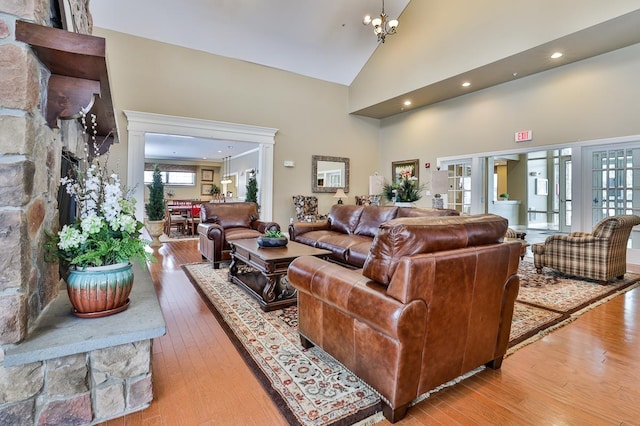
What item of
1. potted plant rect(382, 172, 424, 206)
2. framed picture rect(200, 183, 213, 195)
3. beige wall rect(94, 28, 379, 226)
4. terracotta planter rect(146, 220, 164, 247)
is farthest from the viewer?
framed picture rect(200, 183, 213, 195)

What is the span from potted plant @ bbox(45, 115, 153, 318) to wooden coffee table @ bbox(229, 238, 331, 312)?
1.34m

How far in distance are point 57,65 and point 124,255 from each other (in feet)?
3.21

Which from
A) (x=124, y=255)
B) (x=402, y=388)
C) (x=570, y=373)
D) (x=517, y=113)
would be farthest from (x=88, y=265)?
(x=517, y=113)

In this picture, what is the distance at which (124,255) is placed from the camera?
1652 mm

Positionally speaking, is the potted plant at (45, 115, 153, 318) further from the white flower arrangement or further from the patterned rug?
the patterned rug

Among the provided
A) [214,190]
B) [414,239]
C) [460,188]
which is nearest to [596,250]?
[460,188]

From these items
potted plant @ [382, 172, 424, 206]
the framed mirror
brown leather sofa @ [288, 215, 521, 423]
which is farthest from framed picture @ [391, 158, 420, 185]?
brown leather sofa @ [288, 215, 521, 423]

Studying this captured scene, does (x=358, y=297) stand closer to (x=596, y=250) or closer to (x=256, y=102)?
(x=596, y=250)

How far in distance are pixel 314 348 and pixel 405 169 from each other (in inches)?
264

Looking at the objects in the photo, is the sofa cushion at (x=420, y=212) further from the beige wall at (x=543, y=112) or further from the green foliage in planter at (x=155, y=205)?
the green foliage in planter at (x=155, y=205)

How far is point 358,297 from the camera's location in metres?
1.55

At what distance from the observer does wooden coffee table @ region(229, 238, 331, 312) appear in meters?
2.96

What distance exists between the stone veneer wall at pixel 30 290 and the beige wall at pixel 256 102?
14.5 feet

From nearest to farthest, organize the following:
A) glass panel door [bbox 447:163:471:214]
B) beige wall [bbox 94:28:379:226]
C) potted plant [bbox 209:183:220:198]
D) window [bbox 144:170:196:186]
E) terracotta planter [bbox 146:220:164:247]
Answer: beige wall [bbox 94:28:379:226], terracotta planter [bbox 146:220:164:247], glass panel door [bbox 447:163:471:214], window [bbox 144:170:196:186], potted plant [bbox 209:183:220:198]
